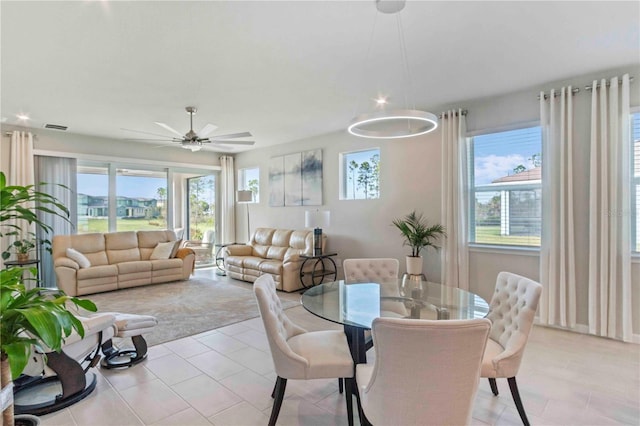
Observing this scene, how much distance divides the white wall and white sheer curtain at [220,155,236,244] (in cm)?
147

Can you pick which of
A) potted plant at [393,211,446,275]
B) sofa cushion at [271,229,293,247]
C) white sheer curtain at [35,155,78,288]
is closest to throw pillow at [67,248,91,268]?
white sheer curtain at [35,155,78,288]

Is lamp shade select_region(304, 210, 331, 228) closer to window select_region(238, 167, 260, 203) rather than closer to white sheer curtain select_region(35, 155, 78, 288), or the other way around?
window select_region(238, 167, 260, 203)

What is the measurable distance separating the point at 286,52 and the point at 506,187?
3.11 metres

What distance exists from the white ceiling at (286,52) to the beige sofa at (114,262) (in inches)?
88.3

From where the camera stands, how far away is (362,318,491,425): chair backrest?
1.33m

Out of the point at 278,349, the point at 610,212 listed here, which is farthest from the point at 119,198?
the point at 610,212

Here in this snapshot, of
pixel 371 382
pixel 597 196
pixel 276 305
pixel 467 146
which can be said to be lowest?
pixel 371 382

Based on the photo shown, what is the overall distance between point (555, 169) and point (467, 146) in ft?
3.49

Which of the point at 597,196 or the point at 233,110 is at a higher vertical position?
the point at 233,110

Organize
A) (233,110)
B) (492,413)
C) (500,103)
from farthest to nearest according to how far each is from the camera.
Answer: (233,110), (500,103), (492,413)

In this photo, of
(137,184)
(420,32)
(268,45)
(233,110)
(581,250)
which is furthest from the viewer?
(137,184)

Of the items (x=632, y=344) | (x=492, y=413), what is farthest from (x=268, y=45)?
(x=632, y=344)

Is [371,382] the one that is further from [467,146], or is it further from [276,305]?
[467,146]

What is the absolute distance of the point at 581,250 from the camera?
361 cm
